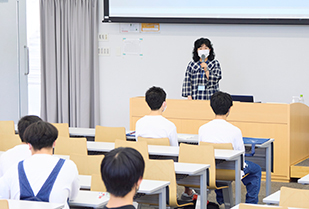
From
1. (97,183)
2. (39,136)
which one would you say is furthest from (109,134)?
(39,136)

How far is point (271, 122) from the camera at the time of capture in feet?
16.5

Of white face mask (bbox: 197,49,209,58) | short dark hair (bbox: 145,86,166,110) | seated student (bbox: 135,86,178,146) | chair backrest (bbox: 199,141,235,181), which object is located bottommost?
chair backrest (bbox: 199,141,235,181)

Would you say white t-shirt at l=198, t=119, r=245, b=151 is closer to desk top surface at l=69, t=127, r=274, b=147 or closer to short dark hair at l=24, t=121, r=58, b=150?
desk top surface at l=69, t=127, r=274, b=147

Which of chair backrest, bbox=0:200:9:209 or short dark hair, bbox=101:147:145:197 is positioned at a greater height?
short dark hair, bbox=101:147:145:197

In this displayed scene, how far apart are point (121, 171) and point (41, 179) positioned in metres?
0.74

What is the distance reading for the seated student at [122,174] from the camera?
1.69 meters

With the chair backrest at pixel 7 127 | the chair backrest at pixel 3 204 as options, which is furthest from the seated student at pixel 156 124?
the chair backrest at pixel 3 204

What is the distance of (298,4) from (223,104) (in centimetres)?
303

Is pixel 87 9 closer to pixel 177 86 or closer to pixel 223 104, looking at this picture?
pixel 177 86

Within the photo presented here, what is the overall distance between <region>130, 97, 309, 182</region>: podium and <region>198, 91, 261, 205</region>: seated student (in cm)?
126

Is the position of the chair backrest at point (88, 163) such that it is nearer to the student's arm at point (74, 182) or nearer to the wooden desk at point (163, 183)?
the wooden desk at point (163, 183)

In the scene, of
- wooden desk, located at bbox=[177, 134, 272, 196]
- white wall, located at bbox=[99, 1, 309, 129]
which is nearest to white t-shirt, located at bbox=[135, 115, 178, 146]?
wooden desk, located at bbox=[177, 134, 272, 196]

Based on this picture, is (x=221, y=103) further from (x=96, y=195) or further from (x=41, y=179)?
(x=41, y=179)

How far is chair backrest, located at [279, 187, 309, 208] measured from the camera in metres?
2.22
